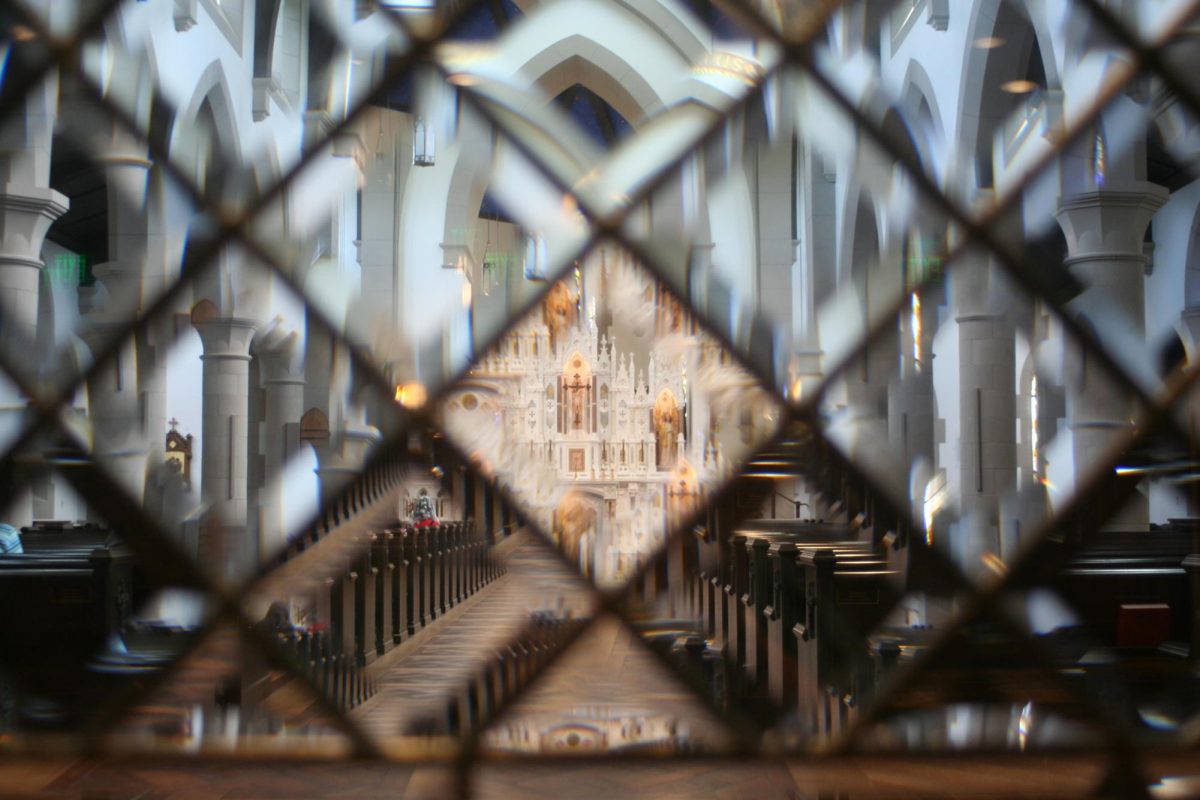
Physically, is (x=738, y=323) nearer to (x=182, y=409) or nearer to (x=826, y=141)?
(x=826, y=141)

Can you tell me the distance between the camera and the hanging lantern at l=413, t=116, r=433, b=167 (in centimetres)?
70

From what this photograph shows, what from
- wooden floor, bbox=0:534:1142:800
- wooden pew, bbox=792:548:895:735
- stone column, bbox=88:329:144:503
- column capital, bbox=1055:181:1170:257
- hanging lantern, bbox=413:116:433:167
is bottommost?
wooden pew, bbox=792:548:895:735

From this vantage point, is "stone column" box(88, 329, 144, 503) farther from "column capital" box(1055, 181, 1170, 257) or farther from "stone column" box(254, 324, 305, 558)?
"column capital" box(1055, 181, 1170, 257)

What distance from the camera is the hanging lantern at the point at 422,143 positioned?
2.31 feet

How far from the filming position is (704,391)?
61 cm

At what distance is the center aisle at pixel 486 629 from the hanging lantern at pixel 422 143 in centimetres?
31

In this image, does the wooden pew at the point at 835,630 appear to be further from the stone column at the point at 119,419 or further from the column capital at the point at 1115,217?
the column capital at the point at 1115,217

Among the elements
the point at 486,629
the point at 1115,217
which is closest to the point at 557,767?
the point at 486,629

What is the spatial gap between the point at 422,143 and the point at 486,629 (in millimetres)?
406

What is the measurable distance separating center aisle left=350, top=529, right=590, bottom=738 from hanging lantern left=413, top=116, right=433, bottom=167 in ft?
1.02

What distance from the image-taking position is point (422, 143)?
2.65ft

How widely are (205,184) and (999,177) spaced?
522mm

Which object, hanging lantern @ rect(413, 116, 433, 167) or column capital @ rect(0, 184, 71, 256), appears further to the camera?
column capital @ rect(0, 184, 71, 256)

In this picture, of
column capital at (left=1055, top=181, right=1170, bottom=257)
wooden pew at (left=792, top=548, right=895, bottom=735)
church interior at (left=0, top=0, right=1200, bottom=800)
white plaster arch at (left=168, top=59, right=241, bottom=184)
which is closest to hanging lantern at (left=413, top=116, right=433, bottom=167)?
church interior at (left=0, top=0, right=1200, bottom=800)
